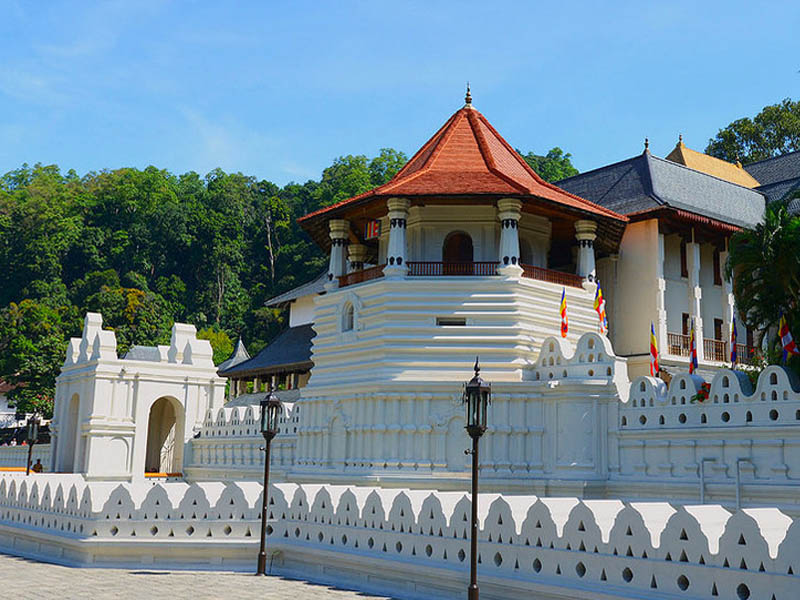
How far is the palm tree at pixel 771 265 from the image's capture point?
66.2 feet

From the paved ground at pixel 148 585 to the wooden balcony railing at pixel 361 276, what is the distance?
1229 centimetres

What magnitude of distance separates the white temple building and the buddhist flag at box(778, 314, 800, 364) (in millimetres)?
1731

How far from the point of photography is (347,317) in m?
26.0

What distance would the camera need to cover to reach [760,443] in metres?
17.4

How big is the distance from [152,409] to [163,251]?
150 ft

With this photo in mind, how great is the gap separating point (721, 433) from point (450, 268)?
936 cm

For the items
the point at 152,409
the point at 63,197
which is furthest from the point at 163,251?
the point at 152,409

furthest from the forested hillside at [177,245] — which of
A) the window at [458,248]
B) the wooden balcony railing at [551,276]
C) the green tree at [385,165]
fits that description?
the wooden balcony railing at [551,276]

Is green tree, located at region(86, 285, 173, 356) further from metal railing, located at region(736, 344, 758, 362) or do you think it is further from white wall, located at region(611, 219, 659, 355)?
metal railing, located at region(736, 344, 758, 362)

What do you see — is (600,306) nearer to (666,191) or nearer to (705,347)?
(705,347)

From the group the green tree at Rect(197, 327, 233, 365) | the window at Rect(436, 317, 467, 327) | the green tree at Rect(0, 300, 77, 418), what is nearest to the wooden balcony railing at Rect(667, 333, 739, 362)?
the window at Rect(436, 317, 467, 327)

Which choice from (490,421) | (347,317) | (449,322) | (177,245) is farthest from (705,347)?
(177,245)

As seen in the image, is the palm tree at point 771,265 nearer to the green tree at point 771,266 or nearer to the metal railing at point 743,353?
the green tree at point 771,266

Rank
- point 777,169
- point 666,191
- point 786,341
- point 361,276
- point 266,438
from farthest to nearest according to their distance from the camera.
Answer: point 777,169 < point 666,191 < point 361,276 < point 786,341 < point 266,438
